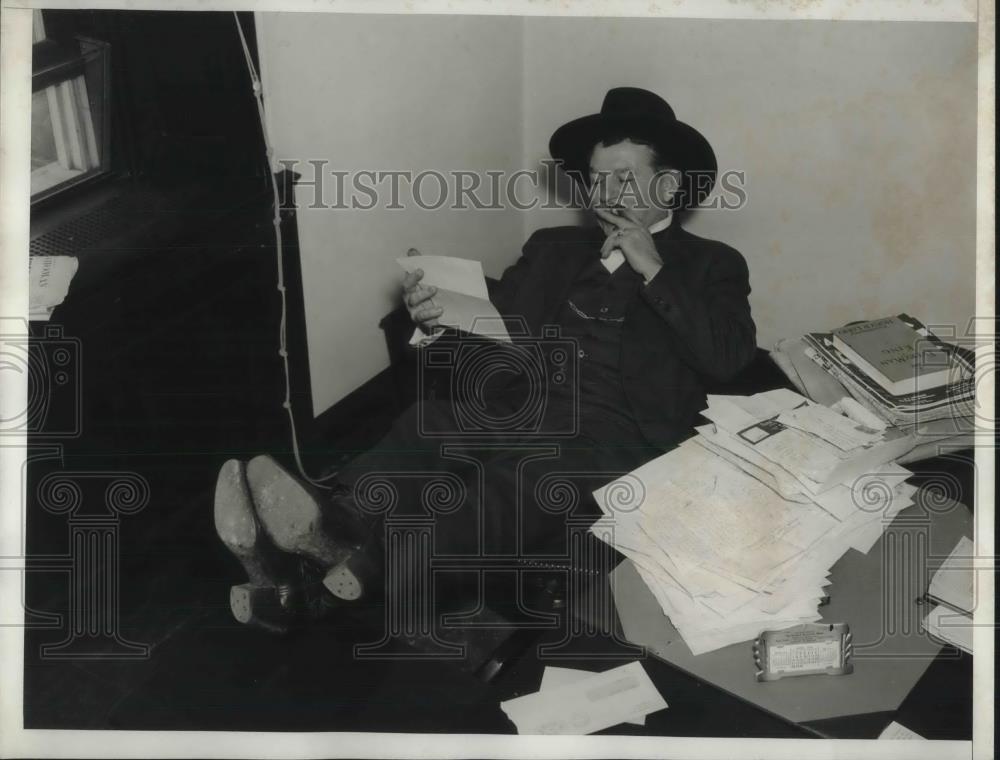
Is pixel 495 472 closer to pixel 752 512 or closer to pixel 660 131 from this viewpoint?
pixel 752 512

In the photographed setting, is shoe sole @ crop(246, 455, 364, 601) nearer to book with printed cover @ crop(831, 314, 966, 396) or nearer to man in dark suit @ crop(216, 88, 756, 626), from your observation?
man in dark suit @ crop(216, 88, 756, 626)

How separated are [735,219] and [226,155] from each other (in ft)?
3.66

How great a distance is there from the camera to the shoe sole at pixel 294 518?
171 centimetres

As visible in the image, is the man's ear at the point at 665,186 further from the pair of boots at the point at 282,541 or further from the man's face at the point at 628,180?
the pair of boots at the point at 282,541

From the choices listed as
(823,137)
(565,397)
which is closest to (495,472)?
(565,397)

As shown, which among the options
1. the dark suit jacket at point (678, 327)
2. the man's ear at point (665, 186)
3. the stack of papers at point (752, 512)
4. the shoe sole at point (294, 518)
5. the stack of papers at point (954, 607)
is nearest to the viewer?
the stack of papers at point (752, 512)

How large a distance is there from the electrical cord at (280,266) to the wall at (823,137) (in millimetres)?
667

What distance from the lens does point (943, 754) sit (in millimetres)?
1572

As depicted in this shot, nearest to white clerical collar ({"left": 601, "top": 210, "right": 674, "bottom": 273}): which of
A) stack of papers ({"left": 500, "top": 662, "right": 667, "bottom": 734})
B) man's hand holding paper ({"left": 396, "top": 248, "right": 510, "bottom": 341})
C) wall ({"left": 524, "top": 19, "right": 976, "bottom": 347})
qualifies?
wall ({"left": 524, "top": 19, "right": 976, "bottom": 347})

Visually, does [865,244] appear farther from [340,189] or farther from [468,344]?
[340,189]

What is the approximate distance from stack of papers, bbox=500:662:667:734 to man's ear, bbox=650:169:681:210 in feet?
3.26

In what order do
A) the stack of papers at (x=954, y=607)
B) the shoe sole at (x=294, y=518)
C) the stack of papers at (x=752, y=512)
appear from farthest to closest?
the shoe sole at (x=294, y=518) < the stack of papers at (x=954, y=607) < the stack of papers at (x=752, y=512)

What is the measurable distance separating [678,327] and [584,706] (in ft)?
2.53

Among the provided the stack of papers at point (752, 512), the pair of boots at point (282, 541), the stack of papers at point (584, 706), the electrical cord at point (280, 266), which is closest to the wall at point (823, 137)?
the stack of papers at point (752, 512)
